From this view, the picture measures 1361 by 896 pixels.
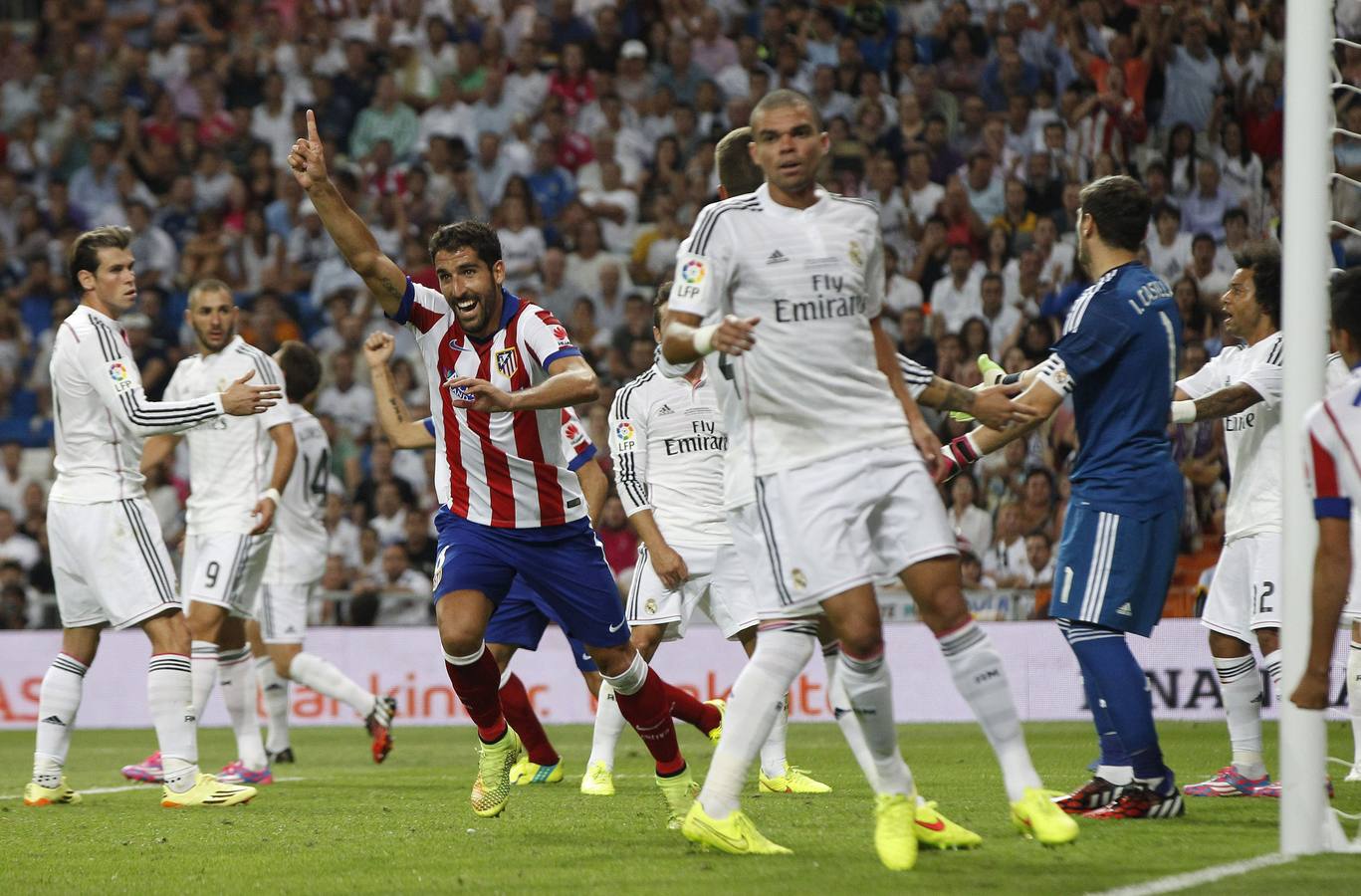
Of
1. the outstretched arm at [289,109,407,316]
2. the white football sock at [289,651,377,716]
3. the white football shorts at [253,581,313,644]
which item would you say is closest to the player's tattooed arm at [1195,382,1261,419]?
the outstretched arm at [289,109,407,316]

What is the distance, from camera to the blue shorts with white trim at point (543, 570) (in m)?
7.10

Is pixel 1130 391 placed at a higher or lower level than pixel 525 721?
higher

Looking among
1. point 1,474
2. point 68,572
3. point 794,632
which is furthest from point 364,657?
point 794,632

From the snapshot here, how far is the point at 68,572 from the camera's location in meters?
8.68

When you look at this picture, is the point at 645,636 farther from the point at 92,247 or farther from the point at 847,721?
the point at 92,247

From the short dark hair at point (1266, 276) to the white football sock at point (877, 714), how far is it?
348 centimetres

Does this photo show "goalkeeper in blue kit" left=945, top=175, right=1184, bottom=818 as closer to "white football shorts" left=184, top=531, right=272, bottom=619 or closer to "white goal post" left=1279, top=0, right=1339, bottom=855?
"white goal post" left=1279, top=0, right=1339, bottom=855

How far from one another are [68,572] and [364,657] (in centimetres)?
682

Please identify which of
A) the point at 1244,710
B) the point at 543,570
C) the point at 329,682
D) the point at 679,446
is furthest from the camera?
the point at 329,682

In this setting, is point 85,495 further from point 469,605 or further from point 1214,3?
point 1214,3

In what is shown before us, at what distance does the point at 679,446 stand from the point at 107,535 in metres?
3.04

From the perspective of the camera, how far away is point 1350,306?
17.1 ft

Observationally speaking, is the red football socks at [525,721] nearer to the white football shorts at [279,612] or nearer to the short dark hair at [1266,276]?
the white football shorts at [279,612]

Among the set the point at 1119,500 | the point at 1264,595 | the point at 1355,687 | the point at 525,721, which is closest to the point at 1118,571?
the point at 1119,500
